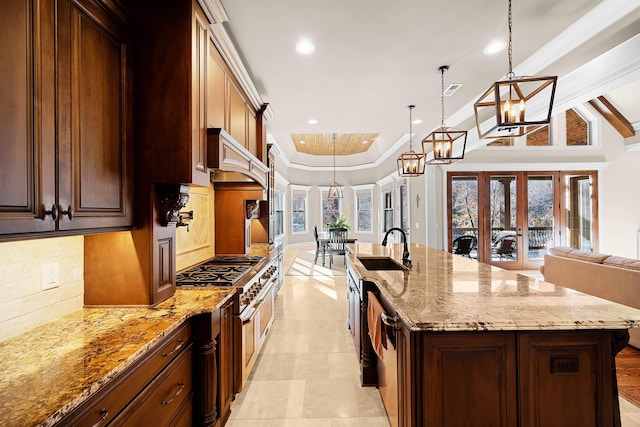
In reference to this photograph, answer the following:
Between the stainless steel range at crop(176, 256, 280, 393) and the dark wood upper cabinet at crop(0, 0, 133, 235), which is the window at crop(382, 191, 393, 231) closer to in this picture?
the stainless steel range at crop(176, 256, 280, 393)

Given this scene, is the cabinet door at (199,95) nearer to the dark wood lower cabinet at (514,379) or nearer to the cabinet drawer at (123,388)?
the cabinet drawer at (123,388)

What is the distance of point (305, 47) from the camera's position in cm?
265

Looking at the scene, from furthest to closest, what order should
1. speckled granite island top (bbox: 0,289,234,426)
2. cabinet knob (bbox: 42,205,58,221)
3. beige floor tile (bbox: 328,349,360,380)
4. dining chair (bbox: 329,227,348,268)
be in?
dining chair (bbox: 329,227,348,268) → beige floor tile (bbox: 328,349,360,380) → cabinet knob (bbox: 42,205,58,221) → speckled granite island top (bbox: 0,289,234,426)

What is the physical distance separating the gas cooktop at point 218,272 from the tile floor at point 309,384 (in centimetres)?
96

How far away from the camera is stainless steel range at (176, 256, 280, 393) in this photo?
2.19 m

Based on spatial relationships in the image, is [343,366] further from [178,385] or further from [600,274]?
[600,274]

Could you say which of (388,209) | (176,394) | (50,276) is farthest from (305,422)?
(388,209)

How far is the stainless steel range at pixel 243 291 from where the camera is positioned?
2186 millimetres

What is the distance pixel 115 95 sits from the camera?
157cm

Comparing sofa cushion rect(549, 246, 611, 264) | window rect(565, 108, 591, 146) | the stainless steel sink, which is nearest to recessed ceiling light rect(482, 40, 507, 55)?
the stainless steel sink

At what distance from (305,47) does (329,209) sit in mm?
8835

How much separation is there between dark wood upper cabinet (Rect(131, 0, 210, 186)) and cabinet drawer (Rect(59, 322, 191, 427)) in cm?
91

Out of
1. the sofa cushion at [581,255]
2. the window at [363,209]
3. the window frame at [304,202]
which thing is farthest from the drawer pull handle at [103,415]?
the window at [363,209]

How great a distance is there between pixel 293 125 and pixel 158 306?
392 cm
